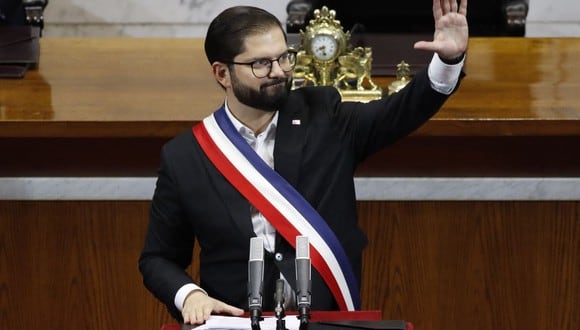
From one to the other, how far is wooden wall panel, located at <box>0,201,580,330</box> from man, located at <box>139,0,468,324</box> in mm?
911

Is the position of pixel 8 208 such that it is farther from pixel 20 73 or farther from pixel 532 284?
pixel 532 284

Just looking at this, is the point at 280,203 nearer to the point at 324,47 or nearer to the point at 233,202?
the point at 233,202

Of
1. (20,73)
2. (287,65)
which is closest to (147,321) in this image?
(20,73)

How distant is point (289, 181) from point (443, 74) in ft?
1.09

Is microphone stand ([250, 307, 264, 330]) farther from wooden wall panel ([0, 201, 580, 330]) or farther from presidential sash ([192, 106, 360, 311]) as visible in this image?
wooden wall panel ([0, 201, 580, 330])

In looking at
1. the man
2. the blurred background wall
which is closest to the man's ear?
the man

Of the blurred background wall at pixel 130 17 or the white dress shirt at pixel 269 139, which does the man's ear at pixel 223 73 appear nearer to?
the white dress shirt at pixel 269 139

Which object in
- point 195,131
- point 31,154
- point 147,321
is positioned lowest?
point 147,321

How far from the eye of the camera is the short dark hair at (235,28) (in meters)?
2.27

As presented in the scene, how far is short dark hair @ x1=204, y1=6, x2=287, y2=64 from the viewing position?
2.27 m

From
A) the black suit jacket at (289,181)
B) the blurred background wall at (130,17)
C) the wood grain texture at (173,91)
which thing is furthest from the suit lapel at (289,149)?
the blurred background wall at (130,17)

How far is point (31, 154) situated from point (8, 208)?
0.17m

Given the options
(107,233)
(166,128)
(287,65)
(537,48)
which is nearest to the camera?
(287,65)

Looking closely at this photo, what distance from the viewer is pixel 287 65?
227 centimetres
